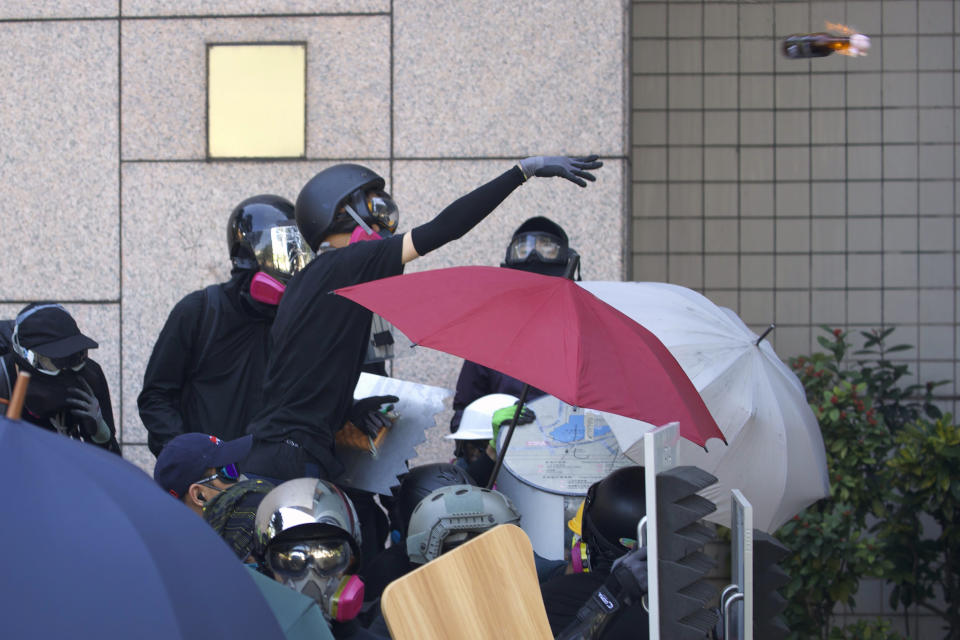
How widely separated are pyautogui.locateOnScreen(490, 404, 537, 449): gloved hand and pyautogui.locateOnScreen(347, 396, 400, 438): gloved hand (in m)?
0.44

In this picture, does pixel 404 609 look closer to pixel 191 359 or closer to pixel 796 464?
pixel 796 464

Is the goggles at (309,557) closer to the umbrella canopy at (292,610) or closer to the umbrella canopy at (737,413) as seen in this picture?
the umbrella canopy at (292,610)

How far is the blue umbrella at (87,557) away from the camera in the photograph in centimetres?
143

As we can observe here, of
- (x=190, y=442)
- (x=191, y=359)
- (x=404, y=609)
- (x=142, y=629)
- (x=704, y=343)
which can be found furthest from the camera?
(x=191, y=359)

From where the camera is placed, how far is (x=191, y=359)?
486cm

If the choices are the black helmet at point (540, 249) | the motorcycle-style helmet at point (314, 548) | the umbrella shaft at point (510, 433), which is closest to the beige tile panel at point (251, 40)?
the black helmet at point (540, 249)

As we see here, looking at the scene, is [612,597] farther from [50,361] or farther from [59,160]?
[59,160]

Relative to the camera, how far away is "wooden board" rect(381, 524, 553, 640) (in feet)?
6.83

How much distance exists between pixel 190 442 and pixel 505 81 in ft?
10.5

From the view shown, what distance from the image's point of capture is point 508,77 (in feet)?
21.1

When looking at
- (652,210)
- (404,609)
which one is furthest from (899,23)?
(404,609)

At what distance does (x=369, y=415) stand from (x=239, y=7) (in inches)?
125

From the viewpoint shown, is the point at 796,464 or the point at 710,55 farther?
the point at 710,55

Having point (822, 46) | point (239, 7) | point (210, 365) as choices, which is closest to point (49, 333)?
point (210, 365)
